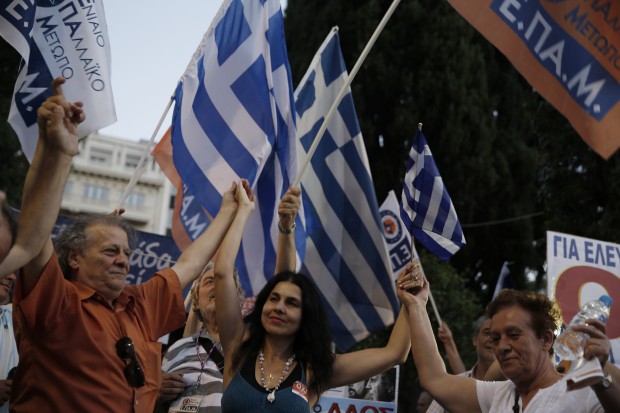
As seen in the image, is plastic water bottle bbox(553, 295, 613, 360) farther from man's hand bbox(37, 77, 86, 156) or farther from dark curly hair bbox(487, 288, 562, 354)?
man's hand bbox(37, 77, 86, 156)

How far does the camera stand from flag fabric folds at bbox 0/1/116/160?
16.9ft

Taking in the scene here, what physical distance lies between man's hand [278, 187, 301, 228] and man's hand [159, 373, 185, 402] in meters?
0.95

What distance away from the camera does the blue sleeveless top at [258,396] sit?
135 inches

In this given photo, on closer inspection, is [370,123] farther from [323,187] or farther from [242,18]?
[242,18]

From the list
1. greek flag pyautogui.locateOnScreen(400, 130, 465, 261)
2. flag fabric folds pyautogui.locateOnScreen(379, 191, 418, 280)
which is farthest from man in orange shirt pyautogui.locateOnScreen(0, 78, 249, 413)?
flag fabric folds pyautogui.locateOnScreen(379, 191, 418, 280)

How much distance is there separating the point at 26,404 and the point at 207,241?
1.13 m

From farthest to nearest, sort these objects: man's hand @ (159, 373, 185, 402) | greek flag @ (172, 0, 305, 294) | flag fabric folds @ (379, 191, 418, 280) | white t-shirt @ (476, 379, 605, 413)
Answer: flag fabric folds @ (379, 191, 418, 280)
greek flag @ (172, 0, 305, 294)
man's hand @ (159, 373, 185, 402)
white t-shirt @ (476, 379, 605, 413)

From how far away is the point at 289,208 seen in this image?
427 cm

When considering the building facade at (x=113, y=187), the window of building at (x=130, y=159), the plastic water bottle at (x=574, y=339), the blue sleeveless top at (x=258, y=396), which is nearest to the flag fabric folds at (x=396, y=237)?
the blue sleeveless top at (x=258, y=396)

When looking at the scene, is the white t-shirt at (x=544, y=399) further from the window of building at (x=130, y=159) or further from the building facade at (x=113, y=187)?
the window of building at (x=130, y=159)

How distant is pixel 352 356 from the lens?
3834 millimetres

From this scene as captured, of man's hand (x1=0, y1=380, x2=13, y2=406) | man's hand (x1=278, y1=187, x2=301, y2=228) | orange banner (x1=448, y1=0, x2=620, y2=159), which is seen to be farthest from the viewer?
orange banner (x1=448, y1=0, x2=620, y2=159)

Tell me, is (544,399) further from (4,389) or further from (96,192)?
(96,192)

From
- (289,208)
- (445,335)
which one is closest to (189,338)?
(289,208)
